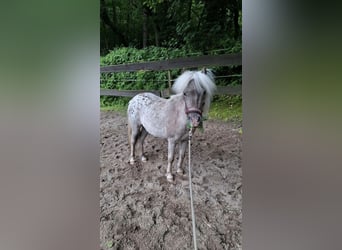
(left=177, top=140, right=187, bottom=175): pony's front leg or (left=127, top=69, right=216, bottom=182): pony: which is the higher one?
(left=127, top=69, right=216, bottom=182): pony

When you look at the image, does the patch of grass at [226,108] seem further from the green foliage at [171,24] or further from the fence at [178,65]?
the green foliage at [171,24]

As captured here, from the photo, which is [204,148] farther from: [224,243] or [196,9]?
[196,9]

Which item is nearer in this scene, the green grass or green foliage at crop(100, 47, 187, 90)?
the green grass

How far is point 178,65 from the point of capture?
0.86 meters

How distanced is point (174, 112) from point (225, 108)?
18 cm

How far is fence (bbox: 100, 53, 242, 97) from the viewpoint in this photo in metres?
0.76

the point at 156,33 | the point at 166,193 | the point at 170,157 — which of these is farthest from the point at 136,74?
the point at 166,193

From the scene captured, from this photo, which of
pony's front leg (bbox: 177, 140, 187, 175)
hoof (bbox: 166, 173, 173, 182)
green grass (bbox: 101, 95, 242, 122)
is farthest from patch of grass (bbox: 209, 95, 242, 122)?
hoof (bbox: 166, 173, 173, 182)

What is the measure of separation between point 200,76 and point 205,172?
299mm

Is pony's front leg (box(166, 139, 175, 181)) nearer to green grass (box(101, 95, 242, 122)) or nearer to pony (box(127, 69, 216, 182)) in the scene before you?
pony (box(127, 69, 216, 182))

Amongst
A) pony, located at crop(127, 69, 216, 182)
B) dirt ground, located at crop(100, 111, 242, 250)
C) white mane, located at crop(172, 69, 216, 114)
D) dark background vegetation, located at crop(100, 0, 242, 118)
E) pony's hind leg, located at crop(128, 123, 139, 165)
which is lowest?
dirt ground, located at crop(100, 111, 242, 250)
